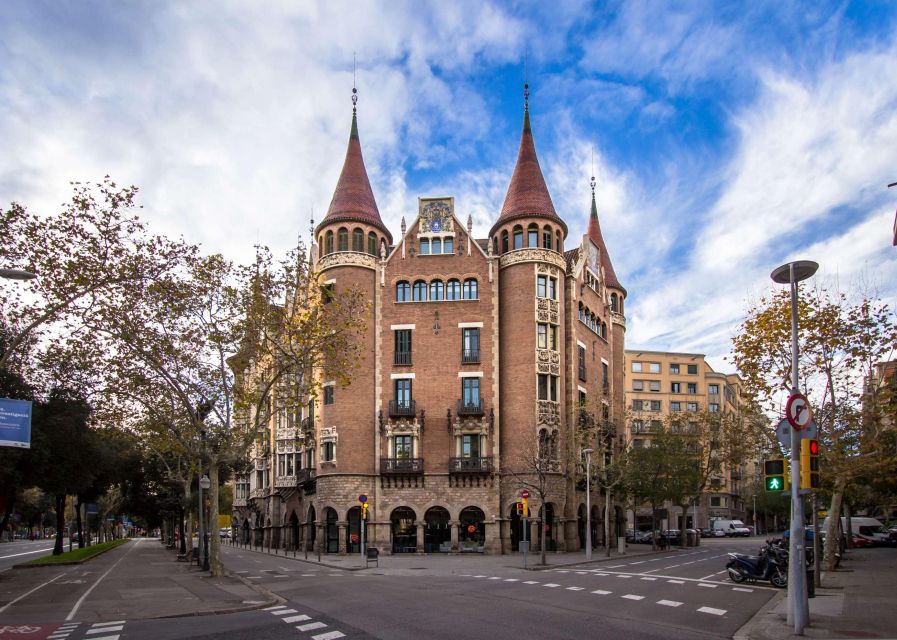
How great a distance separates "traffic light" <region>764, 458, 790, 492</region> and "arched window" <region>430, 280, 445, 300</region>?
37.3 meters

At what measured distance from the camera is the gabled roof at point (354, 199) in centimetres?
5303

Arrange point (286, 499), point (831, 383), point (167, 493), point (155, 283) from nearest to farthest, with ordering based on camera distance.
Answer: point (155, 283), point (831, 383), point (167, 493), point (286, 499)

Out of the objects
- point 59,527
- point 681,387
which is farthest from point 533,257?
point 681,387

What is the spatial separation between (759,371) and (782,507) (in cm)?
7797

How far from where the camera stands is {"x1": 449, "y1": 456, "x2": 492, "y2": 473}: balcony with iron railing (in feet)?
162

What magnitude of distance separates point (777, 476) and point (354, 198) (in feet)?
137

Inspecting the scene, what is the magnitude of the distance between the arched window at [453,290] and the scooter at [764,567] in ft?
95.1

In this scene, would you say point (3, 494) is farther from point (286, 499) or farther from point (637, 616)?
point (637, 616)

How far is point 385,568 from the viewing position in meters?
35.6

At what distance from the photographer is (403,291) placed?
5275cm

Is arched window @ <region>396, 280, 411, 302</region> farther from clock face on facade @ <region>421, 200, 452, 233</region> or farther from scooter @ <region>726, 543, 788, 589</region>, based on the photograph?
scooter @ <region>726, 543, 788, 589</region>

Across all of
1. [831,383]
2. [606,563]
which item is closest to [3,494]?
[606,563]

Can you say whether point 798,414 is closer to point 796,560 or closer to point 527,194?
point 796,560

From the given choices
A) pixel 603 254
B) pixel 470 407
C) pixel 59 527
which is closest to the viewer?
pixel 470 407
